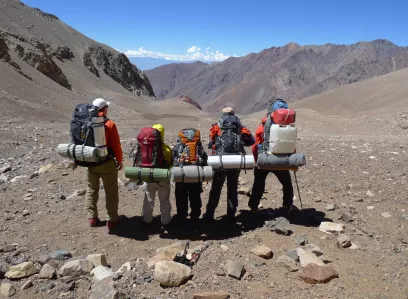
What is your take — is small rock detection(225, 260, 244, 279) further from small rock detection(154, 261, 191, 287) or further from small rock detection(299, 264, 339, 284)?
small rock detection(299, 264, 339, 284)

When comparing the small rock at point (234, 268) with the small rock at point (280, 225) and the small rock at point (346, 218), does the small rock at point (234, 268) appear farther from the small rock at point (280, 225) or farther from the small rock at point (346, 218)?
the small rock at point (346, 218)

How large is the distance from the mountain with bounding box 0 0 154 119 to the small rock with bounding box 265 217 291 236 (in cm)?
1755

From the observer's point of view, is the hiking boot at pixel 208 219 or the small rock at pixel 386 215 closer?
the hiking boot at pixel 208 219

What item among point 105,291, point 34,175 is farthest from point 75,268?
point 34,175

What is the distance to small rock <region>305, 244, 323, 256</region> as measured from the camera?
193 inches

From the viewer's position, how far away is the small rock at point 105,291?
386 centimetres

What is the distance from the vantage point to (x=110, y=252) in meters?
5.32

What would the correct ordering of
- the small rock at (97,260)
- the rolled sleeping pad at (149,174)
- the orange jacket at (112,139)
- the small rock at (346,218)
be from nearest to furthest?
the small rock at (97,260) < the rolled sleeping pad at (149,174) < the orange jacket at (112,139) < the small rock at (346,218)

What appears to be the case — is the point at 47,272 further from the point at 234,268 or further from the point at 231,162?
the point at 231,162

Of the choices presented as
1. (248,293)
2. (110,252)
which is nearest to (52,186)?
(110,252)

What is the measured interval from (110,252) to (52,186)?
3.16 m

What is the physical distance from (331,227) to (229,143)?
2058 mm

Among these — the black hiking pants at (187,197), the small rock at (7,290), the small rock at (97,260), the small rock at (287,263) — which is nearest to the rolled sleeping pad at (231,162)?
the black hiking pants at (187,197)

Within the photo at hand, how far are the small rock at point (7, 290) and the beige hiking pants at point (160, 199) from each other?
6.81 ft
